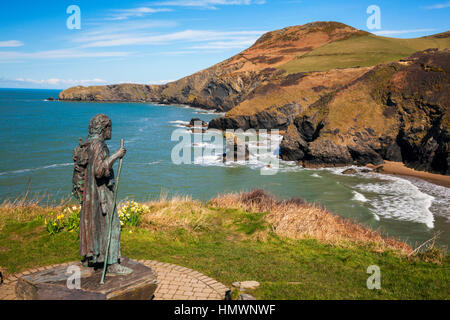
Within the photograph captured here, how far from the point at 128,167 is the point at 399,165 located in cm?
2662

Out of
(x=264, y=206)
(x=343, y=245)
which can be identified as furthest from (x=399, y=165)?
(x=343, y=245)

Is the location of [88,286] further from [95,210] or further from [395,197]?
[395,197]

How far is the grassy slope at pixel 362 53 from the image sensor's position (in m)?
81.0

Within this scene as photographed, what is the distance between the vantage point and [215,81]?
11556 cm

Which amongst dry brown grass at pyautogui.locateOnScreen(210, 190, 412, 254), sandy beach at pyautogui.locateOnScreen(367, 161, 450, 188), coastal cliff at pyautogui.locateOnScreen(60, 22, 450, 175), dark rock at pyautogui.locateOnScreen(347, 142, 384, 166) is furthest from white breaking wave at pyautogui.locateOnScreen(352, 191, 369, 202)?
dark rock at pyautogui.locateOnScreen(347, 142, 384, 166)

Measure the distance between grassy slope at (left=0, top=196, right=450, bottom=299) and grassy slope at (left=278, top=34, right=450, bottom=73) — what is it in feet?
244

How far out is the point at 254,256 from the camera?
33.4 ft

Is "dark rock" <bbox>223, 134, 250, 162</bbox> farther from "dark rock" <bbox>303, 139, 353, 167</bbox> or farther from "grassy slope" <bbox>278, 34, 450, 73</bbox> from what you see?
"grassy slope" <bbox>278, 34, 450, 73</bbox>

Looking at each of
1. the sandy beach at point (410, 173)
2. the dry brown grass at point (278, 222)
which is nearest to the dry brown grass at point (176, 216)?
the dry brown grass at point (278, 222)

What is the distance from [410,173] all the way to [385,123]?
25.1ft

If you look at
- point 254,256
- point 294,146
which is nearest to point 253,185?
point 294,146

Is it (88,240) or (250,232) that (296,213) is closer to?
(250,232)

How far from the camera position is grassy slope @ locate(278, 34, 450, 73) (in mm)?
80975

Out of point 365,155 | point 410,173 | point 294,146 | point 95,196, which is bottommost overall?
point 410,173
